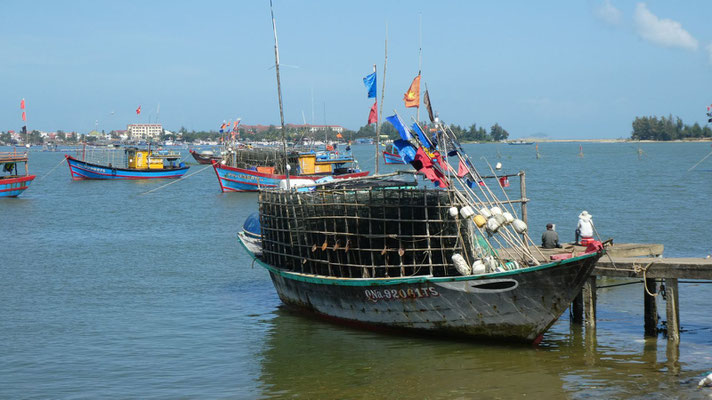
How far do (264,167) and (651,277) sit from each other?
50.7 meters

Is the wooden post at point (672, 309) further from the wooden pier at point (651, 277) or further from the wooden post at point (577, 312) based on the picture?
the wooden post at point (577, 312)

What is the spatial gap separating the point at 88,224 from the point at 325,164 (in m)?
24.5

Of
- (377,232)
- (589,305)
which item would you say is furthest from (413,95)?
(589,305)

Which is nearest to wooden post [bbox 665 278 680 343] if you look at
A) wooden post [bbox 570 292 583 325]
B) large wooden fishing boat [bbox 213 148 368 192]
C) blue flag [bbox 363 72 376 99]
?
wooden post [bbox 570 292 583 325]

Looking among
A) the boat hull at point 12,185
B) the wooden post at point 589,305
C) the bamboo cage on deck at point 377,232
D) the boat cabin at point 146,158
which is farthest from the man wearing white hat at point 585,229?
the boat cabin at point 146,158

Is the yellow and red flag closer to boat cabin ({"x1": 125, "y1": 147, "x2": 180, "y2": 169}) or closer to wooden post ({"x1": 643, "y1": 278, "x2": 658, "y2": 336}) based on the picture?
wooden post ({"x1": 643, "y1": 278, "x2": 658, "y2": 336})

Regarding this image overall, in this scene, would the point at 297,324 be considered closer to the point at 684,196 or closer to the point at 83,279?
the point at 83,279

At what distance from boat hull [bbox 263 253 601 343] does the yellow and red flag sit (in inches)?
180

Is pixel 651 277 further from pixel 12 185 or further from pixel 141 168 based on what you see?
pixel 141 168

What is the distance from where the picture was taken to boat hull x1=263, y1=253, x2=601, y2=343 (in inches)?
632

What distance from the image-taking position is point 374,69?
24.4 metres

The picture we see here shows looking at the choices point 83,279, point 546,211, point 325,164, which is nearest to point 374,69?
point 83,279

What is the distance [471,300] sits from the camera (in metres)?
16.8

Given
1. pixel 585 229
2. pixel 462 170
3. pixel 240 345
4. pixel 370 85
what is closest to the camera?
pixel 462 170
